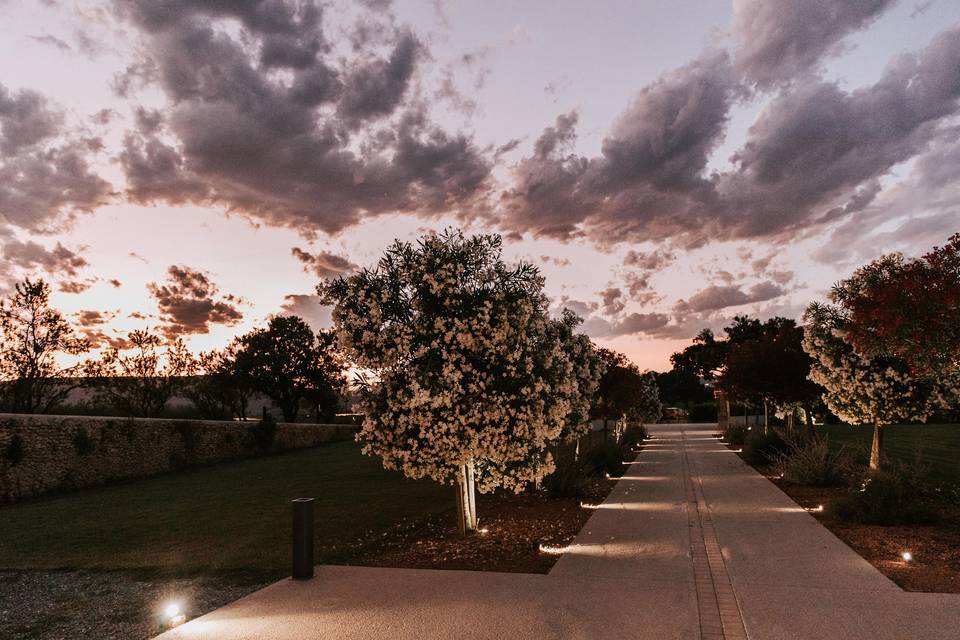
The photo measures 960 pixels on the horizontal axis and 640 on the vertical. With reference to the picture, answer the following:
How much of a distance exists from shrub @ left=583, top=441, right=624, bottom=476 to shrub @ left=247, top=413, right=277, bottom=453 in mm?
20425

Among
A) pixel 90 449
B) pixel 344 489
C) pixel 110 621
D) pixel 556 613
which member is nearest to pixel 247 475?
pixel 90 449

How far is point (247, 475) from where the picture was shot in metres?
23.3

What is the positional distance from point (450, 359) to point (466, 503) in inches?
106

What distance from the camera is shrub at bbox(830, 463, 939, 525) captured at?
9.64 m

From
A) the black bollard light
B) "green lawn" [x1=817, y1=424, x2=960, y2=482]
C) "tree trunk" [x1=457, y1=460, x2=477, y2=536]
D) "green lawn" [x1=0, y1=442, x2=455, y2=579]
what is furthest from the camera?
"green lawn" [x1=817, y1=424, x2=960, y2=482]

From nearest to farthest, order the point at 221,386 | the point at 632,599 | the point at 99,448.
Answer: the point at 632,599
the point at 99,448
the point at 221,386

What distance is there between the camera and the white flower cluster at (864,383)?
13.7m

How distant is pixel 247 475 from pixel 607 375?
14.9 meters

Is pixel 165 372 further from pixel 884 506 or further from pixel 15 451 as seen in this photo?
pixel 884 506

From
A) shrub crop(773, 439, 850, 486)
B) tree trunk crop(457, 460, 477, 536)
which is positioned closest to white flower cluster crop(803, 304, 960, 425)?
A: shrub crop(773, 439, 850, 486)

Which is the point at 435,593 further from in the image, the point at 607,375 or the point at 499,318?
the point at 607,375

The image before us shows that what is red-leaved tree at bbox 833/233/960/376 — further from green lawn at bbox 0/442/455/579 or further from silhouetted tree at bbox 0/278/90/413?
silhouetted tree at bbox 0/278/90/413

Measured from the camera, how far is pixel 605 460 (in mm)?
17797

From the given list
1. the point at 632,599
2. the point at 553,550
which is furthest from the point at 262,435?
the point at 632,599
